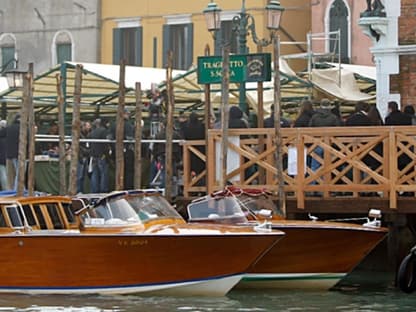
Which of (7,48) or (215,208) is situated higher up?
(7,48)

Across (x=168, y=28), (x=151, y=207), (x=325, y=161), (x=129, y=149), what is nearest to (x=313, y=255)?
(x=325, y=161)

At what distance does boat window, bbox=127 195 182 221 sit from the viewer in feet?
69.9

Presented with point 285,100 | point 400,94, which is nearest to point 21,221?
point 400,94

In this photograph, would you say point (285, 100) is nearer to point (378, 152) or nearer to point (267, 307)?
point (378, 152)

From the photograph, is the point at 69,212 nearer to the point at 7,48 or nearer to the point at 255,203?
the point at 255,203

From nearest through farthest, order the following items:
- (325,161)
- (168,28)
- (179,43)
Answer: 1. (325,161)
2. (179,43)
3. (168,28)

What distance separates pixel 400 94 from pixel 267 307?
7499 millimetres

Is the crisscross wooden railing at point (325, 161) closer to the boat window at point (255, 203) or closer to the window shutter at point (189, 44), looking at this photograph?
the boat window at point (255, 203)

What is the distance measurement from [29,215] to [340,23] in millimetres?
21964

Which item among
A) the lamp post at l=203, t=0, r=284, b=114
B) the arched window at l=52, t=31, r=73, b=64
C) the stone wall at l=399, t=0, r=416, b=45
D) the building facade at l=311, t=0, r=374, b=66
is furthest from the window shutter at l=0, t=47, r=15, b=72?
the stone wall at l=399, t=0, r=416, b=45

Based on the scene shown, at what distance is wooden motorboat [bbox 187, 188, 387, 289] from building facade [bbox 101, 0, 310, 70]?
20151mm

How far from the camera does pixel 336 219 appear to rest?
24.6m

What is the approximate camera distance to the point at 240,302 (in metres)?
21.0

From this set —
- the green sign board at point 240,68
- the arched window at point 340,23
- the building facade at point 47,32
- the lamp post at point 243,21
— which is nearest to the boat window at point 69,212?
the green sign board at point 240,68
